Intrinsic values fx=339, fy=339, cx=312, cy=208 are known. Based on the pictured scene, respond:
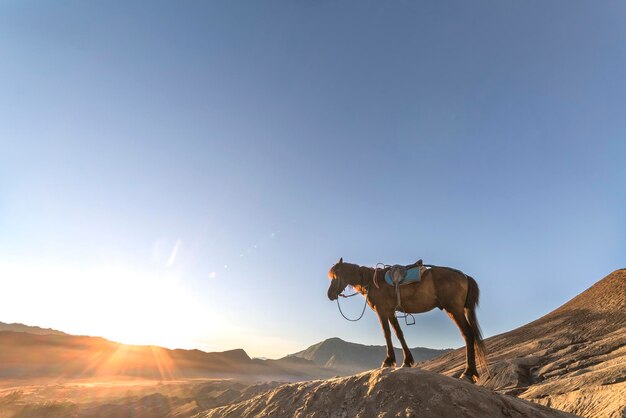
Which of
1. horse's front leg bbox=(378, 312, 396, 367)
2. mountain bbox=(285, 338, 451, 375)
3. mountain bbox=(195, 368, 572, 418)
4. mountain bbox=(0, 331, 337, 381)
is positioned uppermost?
mountain bbox=(285, 338, 451, 375)

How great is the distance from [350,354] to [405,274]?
167 meters

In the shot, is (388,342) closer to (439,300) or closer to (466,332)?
(439,300)

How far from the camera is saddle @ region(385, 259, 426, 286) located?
23.9ft

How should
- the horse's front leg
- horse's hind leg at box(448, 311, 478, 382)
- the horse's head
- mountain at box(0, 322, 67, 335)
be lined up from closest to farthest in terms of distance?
the horse's front leg < horse's hind leg at box(448, 311, 478, 382) < the horse's head < mountain at box(0, 322, 67, 335)

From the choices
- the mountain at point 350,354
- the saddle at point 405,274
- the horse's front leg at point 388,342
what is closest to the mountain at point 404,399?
the horse's front leg at point 388,342

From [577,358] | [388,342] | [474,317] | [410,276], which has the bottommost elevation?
[388,342]

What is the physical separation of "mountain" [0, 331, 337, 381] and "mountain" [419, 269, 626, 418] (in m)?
57.6

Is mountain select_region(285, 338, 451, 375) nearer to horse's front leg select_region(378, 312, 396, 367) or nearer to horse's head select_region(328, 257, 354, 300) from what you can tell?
horse's head select_region(328, 257, 354, 300)

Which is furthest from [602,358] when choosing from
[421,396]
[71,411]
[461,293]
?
[71,411]

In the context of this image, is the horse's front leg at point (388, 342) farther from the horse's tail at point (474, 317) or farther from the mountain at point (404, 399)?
the horse's tail at point (474, 317)

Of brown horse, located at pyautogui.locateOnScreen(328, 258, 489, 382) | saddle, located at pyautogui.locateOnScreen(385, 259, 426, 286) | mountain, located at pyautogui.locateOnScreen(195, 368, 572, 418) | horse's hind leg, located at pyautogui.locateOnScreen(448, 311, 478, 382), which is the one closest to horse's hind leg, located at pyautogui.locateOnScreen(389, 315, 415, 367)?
brown horse, located at pyautogui.locateOnScreen(328, 258, 489, 382)

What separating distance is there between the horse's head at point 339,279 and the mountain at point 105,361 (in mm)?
59620

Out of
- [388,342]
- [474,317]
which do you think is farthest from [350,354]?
[388,342]

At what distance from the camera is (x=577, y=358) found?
33.9ft
